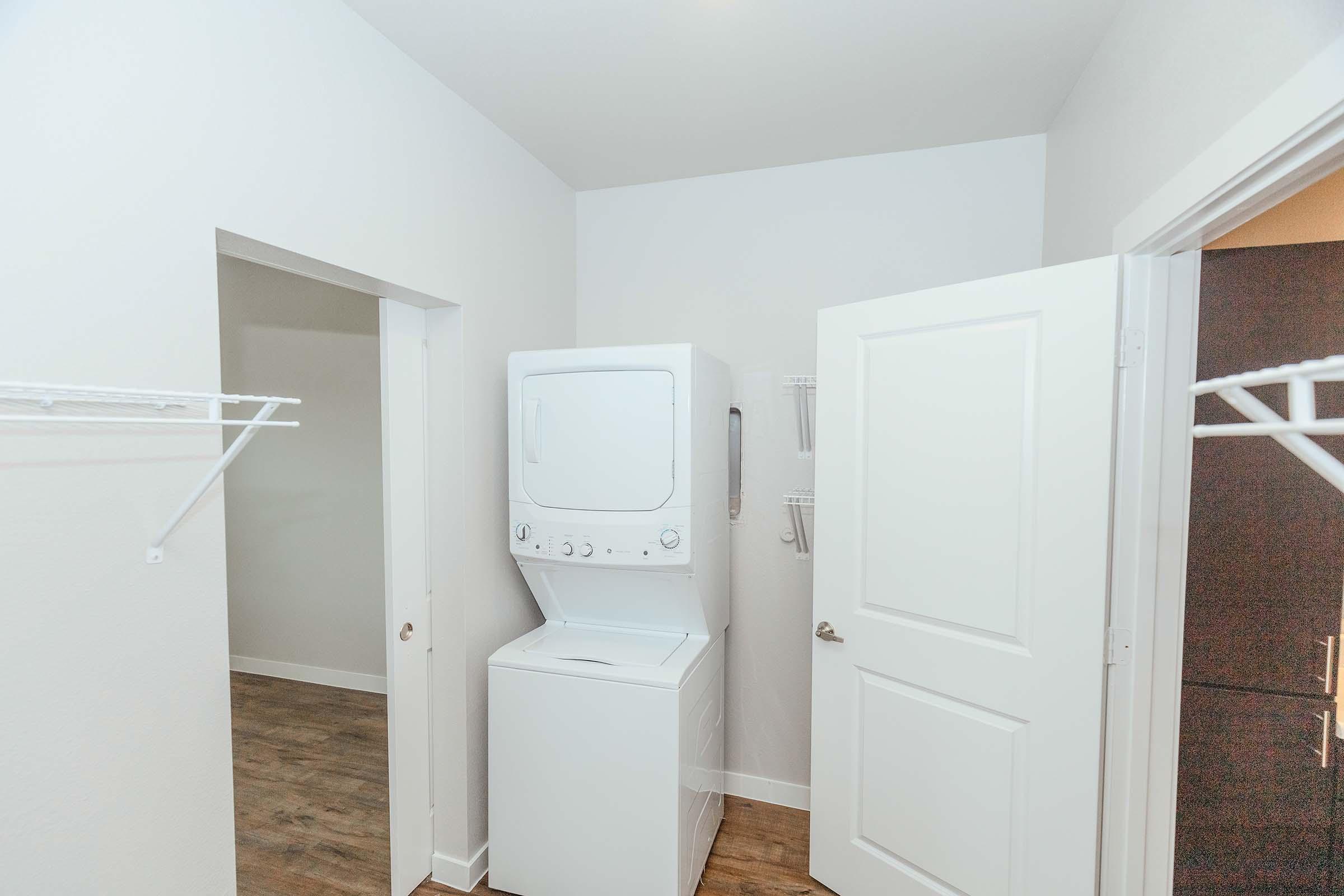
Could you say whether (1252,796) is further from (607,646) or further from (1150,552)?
(607,646)

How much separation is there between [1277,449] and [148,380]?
2659 millimetres

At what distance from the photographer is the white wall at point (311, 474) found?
352 cm

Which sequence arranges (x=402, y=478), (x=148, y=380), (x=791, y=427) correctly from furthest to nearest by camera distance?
(x=791, y=427) < (x=402, y=478) < (x=148, y=380)

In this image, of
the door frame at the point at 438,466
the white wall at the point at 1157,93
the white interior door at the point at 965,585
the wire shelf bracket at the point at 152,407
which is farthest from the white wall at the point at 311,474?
the white wall at the point at 1157,93

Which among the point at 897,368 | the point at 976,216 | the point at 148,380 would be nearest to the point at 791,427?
the point at 897,368

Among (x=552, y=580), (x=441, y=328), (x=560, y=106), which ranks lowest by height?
(x=552, y=580)

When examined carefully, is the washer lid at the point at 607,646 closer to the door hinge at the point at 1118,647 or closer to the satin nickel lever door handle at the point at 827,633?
the satin nickel lever door handle at the point at 827,633

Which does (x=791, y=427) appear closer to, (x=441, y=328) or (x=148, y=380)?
(x=441, y=328)

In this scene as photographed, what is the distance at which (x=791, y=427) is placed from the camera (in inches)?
99.8

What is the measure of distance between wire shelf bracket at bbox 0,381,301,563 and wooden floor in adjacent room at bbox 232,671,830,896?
159cm

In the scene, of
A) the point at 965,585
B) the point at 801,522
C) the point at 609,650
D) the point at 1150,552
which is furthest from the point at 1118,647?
the point at 609,650

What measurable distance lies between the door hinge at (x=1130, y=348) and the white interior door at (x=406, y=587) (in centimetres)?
195

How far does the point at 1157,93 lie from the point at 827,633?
1610 millimetres

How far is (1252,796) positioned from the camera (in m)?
1.81
